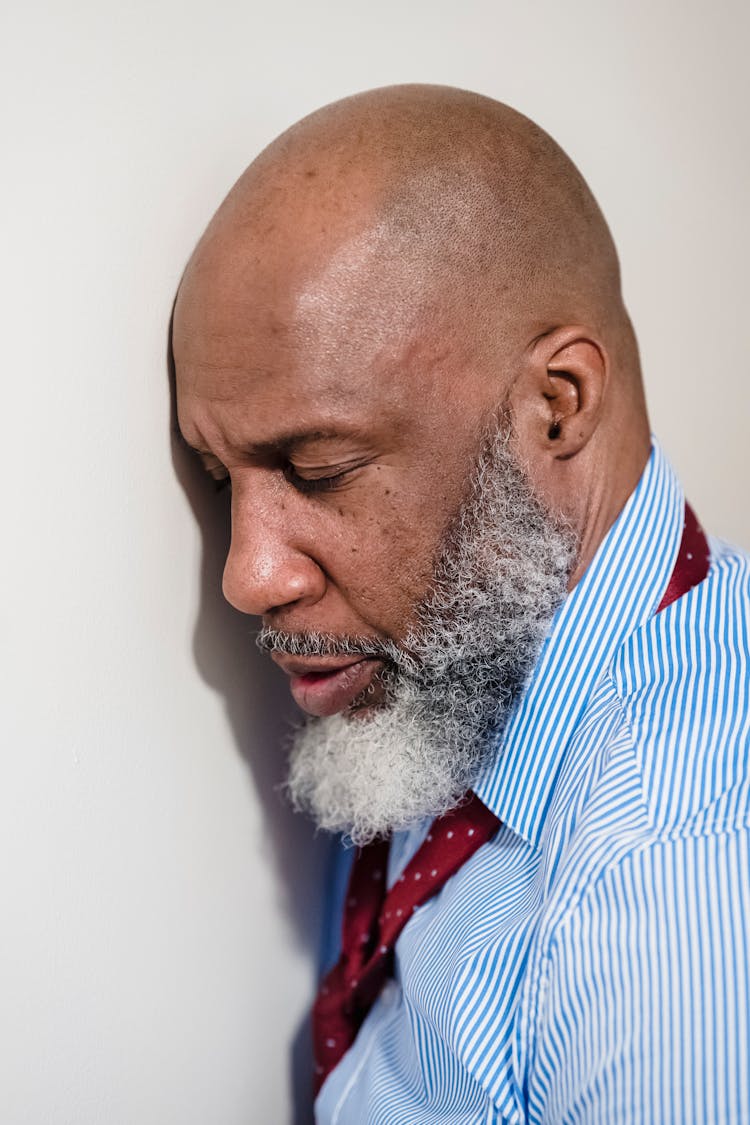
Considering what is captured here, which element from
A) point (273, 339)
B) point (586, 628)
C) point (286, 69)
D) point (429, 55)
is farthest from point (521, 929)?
point (429, 55)

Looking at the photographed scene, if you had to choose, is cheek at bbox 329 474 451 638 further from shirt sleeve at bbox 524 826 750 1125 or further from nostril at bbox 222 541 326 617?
shirt sleeve at bbox 524 826 750 1125

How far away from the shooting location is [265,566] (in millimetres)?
994

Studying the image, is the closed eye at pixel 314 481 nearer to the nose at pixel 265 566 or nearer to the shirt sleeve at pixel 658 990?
the nose at pixel 265 566

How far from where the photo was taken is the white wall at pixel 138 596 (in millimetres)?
852

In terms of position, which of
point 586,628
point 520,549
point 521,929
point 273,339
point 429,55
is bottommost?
point 521,929

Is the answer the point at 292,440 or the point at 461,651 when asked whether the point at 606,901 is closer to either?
the point at 461,651

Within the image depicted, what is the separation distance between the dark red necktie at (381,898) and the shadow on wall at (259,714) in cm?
7

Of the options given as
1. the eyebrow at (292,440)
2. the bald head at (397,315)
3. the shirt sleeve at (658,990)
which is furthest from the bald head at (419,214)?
the shirt sleeve at (658,990)

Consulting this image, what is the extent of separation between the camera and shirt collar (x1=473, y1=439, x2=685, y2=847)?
3.36 feet

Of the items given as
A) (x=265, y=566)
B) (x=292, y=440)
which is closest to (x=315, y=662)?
(x=265, y=566)

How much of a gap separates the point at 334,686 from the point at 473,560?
0.21 meters

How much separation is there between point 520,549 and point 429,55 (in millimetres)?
690

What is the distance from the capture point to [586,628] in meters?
1.04

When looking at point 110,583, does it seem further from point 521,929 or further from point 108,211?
point 521,929
